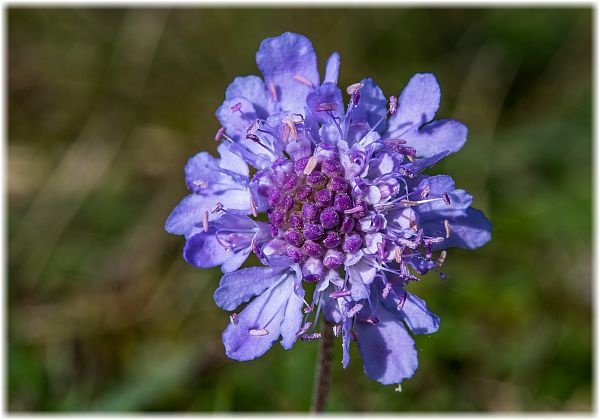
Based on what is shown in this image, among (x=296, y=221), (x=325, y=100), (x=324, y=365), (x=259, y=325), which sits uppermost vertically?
(x=325, y=100)

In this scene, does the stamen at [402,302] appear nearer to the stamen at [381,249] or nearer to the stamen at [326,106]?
the stamen at [381,249]

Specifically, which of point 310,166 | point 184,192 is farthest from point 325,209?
point 184,192

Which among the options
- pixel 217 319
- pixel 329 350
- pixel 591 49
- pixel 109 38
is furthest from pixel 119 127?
pixel 591 49

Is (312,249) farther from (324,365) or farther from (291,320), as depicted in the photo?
(324,365)

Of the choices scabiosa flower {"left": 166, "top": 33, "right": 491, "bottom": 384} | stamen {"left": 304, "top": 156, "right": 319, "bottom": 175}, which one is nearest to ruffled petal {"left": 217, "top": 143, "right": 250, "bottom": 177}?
scabiosa flower {"left": 166, "top": 33, "right": 491, "bottom": 384}

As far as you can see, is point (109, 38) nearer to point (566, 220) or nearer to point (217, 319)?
point (217, 319)

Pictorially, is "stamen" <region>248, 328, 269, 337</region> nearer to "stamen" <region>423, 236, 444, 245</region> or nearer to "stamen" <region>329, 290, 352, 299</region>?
"stamen" <region>329, 290, 352, 299</region>
